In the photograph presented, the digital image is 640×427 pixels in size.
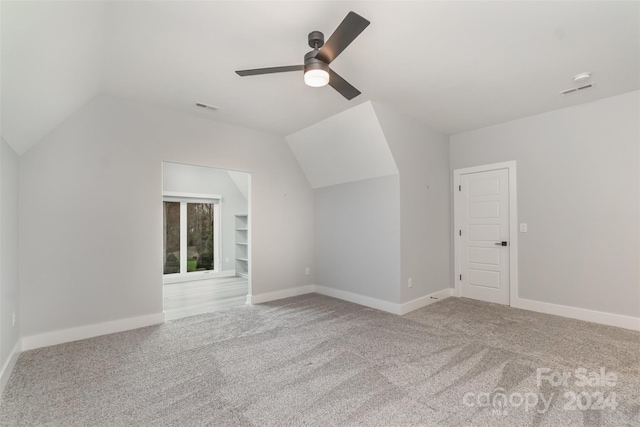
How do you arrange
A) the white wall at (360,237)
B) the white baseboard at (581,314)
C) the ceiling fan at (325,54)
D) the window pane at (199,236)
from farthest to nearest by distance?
the window pane at (199,236) < the white wall at (360,237) < the white baseboard at (581,314) < the ceiling fan at (325,54)

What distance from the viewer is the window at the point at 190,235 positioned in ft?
22.6

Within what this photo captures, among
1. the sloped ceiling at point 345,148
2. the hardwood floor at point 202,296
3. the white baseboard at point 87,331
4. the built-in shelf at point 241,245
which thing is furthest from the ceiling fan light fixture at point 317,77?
the built-in shelf at point 241,245

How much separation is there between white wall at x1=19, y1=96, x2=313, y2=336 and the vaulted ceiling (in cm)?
25

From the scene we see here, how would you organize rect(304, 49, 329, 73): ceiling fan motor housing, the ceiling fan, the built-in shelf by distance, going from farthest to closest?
the built-in shelf, rect(304, 49, 329, 73): ceiling fan motor housing, the ceiling fan

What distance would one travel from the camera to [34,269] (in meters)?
2.99

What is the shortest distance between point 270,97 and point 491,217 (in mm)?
3693

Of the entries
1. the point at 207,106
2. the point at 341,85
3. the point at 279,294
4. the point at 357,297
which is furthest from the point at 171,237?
A: the point at 341,85

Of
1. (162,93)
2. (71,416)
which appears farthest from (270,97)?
(71,416)

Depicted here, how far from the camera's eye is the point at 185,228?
712 centimetres

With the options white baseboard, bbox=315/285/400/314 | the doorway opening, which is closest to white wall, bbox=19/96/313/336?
the doorway opening

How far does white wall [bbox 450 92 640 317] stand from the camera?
11.3ft

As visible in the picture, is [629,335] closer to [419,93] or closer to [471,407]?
[471,407]

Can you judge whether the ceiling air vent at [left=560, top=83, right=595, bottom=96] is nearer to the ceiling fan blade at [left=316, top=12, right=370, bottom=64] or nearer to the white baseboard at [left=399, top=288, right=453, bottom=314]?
the ceiling fan blade at [left=316, top=12, right=370, bottom=64]

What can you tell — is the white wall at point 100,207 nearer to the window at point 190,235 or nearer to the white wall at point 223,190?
the white wall at point 223,190
